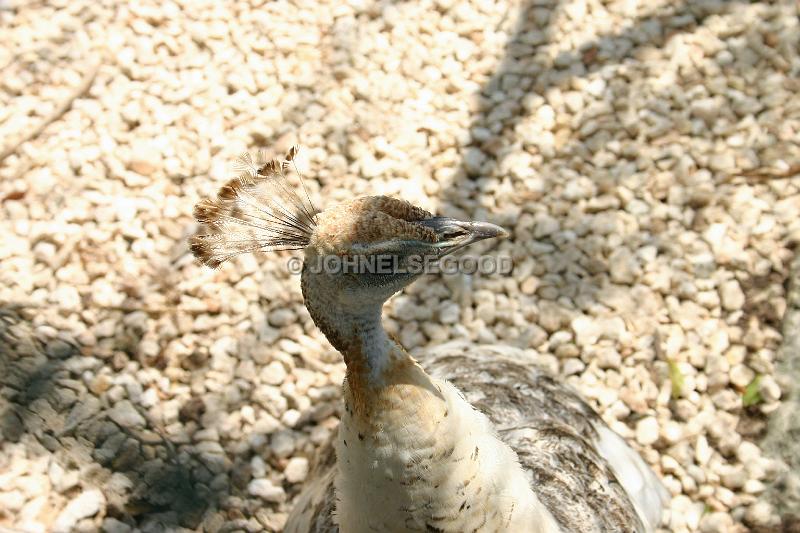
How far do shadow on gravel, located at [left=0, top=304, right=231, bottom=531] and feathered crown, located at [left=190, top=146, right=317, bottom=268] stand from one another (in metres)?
1.16

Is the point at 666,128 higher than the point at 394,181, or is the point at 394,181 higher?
the point at 666,128

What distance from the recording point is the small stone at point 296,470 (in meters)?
2.58

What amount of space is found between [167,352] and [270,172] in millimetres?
1493

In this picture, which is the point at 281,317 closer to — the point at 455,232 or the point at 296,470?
the point at 296,470

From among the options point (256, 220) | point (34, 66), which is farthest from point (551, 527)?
point (34, 66)

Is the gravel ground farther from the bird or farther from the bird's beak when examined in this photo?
the bird's beak

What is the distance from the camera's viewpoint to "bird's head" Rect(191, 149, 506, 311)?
4.39 ft

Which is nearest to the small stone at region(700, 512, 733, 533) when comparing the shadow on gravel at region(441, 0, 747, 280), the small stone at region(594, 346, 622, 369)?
the small stone at region(594, 346, 622, 369)

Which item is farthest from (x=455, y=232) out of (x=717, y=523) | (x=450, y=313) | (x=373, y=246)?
(x=717, y=523)

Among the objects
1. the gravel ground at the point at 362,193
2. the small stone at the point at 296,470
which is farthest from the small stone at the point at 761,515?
the small stone at the point at 296,470

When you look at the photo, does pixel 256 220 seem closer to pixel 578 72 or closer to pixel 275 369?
pixel 275 369

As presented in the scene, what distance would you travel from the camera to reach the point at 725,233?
9.64 ft

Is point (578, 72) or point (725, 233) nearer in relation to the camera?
point (725, 233)

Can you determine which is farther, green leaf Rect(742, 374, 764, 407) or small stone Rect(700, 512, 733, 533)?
green leaf Rect(742, 374, 764, 407)
